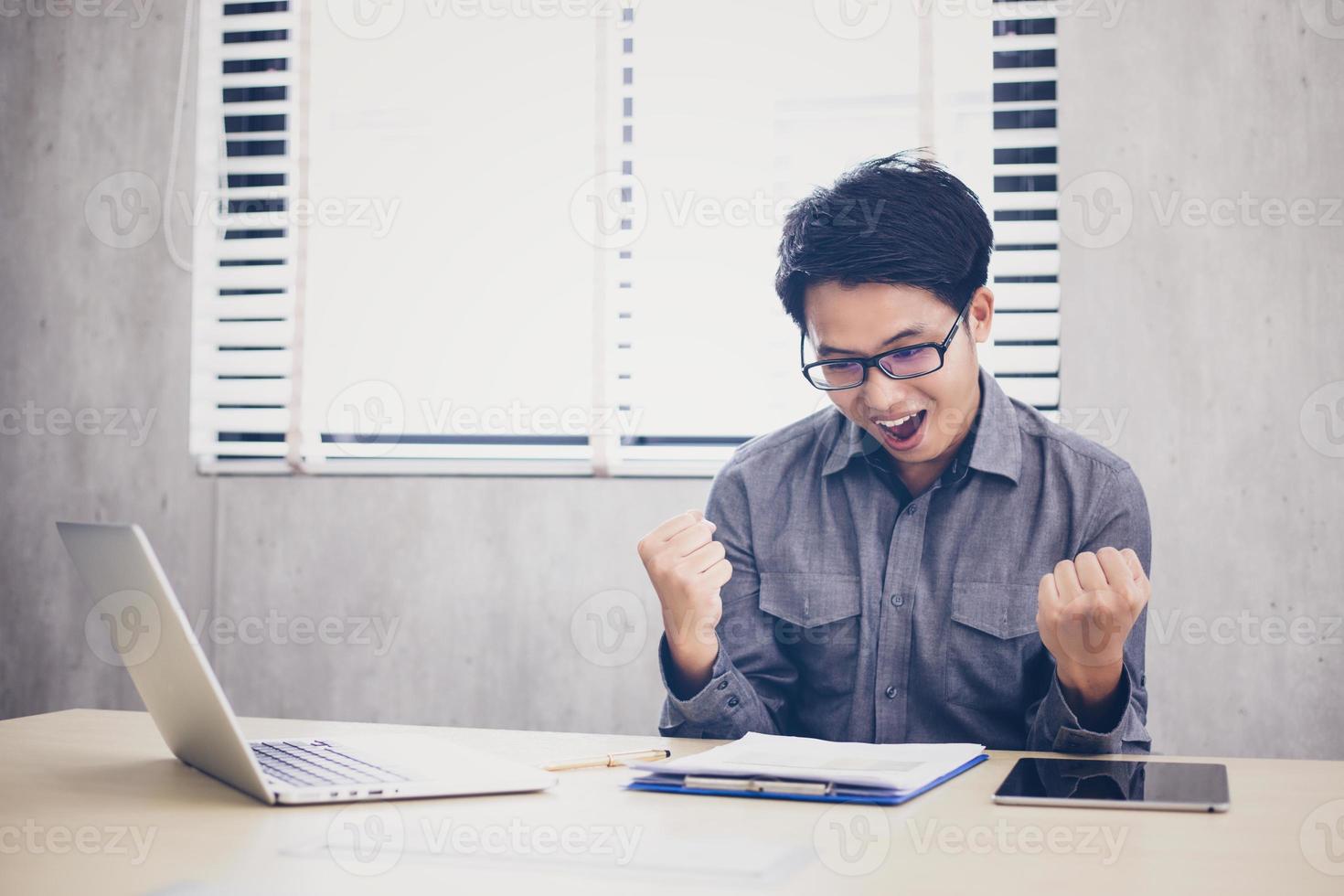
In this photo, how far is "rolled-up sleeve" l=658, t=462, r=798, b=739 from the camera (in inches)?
54.1

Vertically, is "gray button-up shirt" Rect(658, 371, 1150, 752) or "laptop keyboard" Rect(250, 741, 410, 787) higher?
"gray button-up shirt" Rect(658, 371, 1150, 752)

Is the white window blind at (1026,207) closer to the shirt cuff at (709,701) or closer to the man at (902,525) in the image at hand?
the man at (902,525)

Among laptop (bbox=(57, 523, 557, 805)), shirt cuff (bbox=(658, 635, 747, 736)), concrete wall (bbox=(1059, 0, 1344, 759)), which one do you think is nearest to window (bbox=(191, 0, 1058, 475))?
concrete wall (bbox=(1059, 0, 1344, 759))

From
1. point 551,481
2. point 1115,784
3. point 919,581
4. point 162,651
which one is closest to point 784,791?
point 1115,784

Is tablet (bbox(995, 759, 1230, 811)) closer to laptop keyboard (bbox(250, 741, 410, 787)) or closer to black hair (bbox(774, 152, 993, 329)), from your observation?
laptop keyboard (bbox(250, 741, 410, 787))

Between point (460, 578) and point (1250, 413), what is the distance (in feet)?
5.00

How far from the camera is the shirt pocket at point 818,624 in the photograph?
1.55 m

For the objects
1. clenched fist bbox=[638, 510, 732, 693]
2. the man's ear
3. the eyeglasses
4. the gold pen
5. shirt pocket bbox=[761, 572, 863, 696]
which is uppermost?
the man's ear

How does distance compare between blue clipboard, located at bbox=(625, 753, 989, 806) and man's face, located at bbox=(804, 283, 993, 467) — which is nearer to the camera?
blue clipboard, located at bbox=(625, 753, 989, 806)

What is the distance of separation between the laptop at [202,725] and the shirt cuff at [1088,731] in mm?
552

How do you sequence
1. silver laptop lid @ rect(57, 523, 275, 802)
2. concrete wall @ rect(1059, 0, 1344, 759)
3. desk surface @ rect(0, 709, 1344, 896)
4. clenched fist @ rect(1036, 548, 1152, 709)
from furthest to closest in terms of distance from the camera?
1. concrete wall @ rect(1059, 0, 1344, 759)
2. clenched fist @ rect(1036, 548, 1152, 709)
3. silver laptop lid @ rect(57, 523, 275, 802)
4. desk surface @ rect(0, 709, 1344, 896)

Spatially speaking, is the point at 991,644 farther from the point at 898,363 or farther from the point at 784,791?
the point at 784,791

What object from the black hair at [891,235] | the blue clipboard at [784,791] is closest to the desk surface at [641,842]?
the blue clipboard at [784,791]

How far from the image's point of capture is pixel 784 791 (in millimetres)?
955
